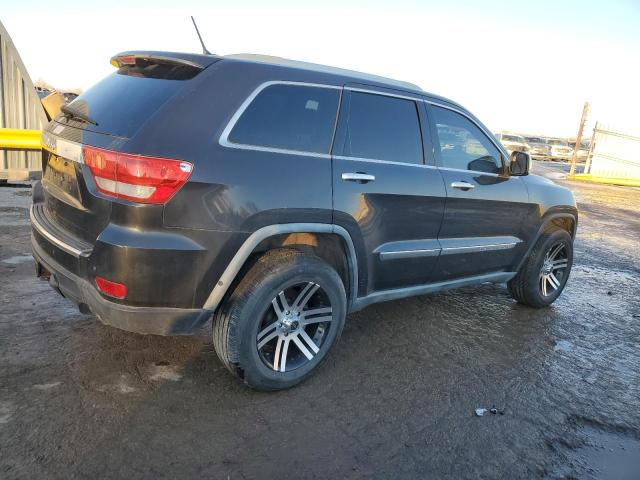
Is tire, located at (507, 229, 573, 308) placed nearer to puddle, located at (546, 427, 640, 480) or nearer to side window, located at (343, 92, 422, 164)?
side window, located at (343, 92, 422, 164)

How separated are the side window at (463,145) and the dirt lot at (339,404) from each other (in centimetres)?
140

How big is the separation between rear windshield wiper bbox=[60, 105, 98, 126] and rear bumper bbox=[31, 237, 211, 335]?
33.8 inches

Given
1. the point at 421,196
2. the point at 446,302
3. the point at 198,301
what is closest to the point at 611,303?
the point at 446,302

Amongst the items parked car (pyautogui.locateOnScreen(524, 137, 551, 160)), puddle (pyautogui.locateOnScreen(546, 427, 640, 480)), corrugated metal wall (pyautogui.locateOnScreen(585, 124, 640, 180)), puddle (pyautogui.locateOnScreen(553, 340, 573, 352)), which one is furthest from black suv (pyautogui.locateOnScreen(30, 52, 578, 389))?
parked car (pyautogui.locateOnScreen(524, 137, 551, 160))

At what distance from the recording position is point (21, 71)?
9.16 m

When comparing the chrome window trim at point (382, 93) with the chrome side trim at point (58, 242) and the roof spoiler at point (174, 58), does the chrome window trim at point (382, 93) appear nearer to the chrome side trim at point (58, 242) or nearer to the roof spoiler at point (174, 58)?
the roof spoiler at point (174, 58)

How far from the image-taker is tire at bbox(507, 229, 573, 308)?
4.83 m

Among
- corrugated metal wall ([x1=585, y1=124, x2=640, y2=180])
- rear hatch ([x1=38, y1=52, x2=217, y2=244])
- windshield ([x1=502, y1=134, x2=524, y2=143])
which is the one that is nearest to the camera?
rear hatch ([x1=38, y1=52, x2=217, y2=244])

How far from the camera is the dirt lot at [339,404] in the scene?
8.02ft

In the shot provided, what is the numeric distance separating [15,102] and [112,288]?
28.1 ft

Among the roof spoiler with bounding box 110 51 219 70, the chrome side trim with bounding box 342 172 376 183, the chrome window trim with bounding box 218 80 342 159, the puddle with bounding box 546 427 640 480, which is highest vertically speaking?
the roof spoiler with bounding box 110 51 219 70

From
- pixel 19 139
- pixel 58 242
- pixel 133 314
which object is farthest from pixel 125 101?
pixel 19 139

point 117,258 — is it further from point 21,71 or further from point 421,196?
point 21,71

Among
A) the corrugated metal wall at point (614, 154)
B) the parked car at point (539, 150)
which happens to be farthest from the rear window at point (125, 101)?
the parked car at point (539, 150)
